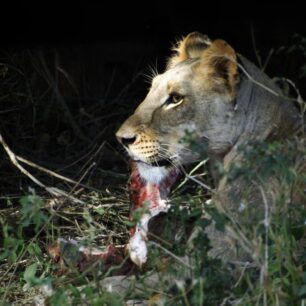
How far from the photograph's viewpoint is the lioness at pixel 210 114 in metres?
4.18

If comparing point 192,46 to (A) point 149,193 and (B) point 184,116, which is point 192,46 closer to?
(B) point 184,116

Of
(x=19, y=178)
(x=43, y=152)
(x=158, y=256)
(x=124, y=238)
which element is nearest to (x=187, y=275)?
(x=158, y=256)

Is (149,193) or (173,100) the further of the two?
(149,193)

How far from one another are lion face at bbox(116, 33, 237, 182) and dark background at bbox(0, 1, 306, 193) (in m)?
1.50

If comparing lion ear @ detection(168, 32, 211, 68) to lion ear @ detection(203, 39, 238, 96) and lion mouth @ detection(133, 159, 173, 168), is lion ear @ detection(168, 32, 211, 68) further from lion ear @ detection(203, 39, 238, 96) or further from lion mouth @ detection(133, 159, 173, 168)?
lion mouth @ detection(133, 159, 173, 168)

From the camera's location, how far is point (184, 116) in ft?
14.0

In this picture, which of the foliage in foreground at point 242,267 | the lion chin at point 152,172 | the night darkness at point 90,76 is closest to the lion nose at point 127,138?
the lion chin at point 152,172

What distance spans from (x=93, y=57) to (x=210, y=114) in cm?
308

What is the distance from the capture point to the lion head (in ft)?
13.7

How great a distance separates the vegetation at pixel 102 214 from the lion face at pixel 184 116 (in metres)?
0.20

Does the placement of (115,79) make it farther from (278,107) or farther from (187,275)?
(187,275)

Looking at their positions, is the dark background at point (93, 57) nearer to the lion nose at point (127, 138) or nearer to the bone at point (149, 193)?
the bone at point (149, 193)

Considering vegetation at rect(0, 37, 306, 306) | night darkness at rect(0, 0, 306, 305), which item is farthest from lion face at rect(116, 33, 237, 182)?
night darkness at rect(0, 0, 306, 305)

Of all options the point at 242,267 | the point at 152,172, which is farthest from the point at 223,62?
the point at 242,267
